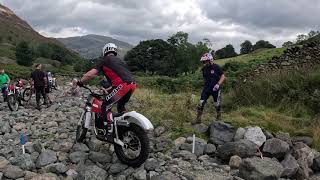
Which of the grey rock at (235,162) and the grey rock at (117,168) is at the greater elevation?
the grey rock at (235,162)

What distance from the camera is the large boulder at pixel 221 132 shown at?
9.72 meters

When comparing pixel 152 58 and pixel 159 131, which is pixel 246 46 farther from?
pixel 159 131

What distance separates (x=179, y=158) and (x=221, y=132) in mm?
1774

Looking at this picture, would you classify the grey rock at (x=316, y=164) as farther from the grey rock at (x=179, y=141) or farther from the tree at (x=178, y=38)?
the tree at (x=178, y=38)

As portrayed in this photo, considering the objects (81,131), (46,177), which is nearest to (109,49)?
(81,131)

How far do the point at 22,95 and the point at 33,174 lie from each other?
1390cm

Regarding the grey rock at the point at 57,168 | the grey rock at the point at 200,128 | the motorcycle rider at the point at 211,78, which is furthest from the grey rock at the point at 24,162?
the motorcycle rider at the point at 211,78

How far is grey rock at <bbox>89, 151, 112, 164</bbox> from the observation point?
8531mm

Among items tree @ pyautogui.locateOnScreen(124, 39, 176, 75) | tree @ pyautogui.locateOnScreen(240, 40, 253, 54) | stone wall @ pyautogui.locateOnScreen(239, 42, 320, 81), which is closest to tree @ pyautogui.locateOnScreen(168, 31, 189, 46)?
tree @ pyautogui.locateOnScreen(124, 39, 176, 75)

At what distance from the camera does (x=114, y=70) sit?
835 cm

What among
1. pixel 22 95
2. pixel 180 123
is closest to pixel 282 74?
pixel 180 123

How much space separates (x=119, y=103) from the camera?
895 centimetres

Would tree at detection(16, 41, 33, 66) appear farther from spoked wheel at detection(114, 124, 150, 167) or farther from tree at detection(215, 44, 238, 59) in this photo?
spoked wheel at detection(114, 124, 150, 167)

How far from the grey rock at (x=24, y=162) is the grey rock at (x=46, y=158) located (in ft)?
0.44
